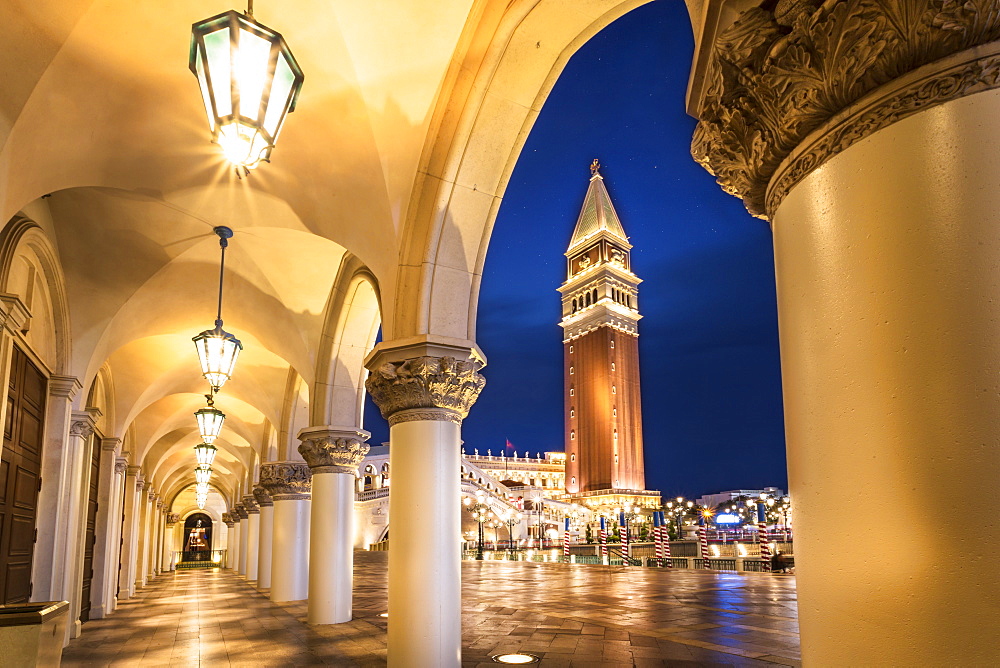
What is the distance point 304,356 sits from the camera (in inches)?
455

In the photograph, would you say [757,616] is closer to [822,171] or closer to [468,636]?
[468,636]

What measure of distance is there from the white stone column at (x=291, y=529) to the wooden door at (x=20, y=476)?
5.77 m

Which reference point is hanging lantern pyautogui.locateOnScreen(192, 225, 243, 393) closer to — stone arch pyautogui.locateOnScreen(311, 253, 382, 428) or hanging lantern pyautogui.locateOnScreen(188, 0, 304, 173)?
stone arch pyautogui.locateOnScreen(311, 253, 382, 428)

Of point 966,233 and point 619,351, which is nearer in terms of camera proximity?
point 966,233

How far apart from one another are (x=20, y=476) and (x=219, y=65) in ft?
19.6

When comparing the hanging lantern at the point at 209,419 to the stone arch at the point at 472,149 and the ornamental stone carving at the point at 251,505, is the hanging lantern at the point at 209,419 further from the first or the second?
the ornamental stone carving at the point at 251,505

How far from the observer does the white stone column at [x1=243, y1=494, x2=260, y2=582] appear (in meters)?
21.9

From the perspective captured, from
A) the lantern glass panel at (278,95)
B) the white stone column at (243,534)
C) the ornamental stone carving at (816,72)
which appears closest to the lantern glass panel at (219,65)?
the lantern glass panel at (278,95)

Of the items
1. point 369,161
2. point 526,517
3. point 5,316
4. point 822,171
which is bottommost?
point 526,517

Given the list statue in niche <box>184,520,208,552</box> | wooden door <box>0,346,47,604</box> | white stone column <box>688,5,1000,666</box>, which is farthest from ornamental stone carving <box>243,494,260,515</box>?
statue in niche <box>184,520,208,552</box>

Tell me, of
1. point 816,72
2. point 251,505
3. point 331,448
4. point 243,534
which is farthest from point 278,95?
point 243,534

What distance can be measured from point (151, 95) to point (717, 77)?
18.2 feet

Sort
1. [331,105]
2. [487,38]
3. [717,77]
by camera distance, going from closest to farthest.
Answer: [717,77] < [487,38] < [331,105]

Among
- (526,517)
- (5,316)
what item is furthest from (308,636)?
(526,517)
